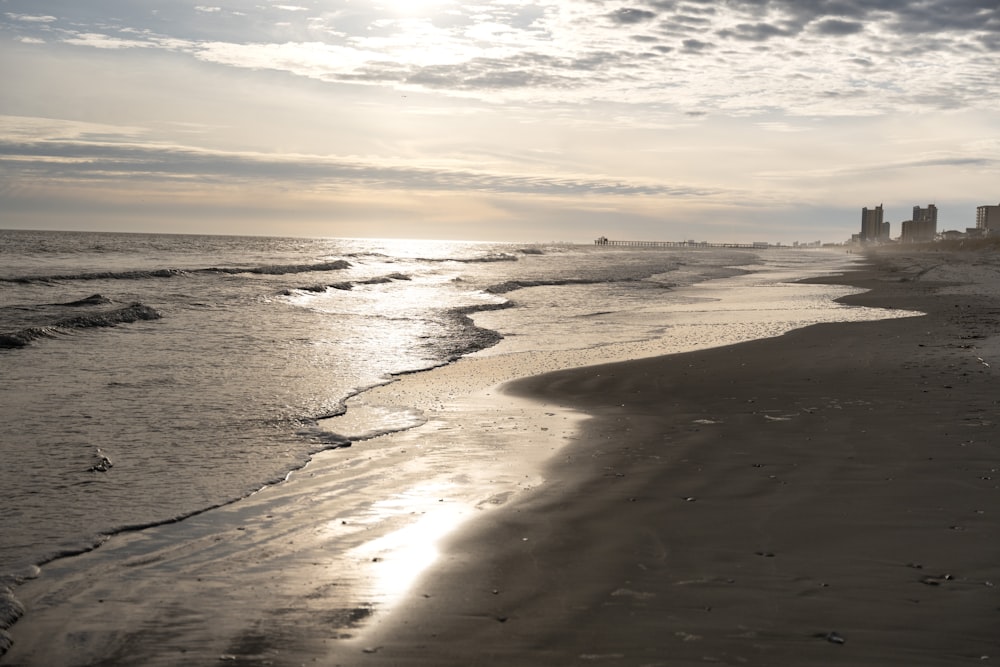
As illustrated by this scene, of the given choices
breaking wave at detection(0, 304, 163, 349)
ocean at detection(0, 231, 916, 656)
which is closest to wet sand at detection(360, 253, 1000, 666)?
ocean at detection(0, 231, 916, 656)

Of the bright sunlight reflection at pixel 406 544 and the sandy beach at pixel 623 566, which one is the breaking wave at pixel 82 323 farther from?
the bright sunlight reflection at pixel 406 544

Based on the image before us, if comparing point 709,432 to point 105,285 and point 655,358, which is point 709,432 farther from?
point 105,285

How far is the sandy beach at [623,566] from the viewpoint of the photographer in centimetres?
438

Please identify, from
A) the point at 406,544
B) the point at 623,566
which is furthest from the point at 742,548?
the point at 406,544

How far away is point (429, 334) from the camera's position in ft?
68.0

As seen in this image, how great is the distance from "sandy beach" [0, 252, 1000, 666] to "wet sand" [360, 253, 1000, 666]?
0.07 feet

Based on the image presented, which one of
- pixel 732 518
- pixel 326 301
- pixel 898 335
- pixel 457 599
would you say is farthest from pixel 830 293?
pixel 457 599

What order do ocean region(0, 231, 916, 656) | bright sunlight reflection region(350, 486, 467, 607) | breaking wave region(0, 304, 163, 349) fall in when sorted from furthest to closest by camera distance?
breaking wave region(0, 304, 163, 349)
ocean region(0, 231, 916, 656)
bright sunlight reflection region(350, 486, 467, 607)

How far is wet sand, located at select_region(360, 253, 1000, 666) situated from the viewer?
4.36m

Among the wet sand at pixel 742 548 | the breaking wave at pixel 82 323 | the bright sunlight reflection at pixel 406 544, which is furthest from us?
the breaking wave at pixel 82 323

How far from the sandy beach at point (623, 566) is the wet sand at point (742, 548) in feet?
0.07

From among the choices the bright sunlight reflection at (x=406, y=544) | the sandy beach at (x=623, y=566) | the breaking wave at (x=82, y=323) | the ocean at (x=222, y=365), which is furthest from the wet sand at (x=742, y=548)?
the breaking wave at (x=82, y=323)

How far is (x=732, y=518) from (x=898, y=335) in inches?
547

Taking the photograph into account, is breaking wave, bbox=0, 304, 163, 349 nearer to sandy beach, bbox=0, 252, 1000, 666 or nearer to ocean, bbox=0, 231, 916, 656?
ocean, bbox=0, 231, 916, 656
